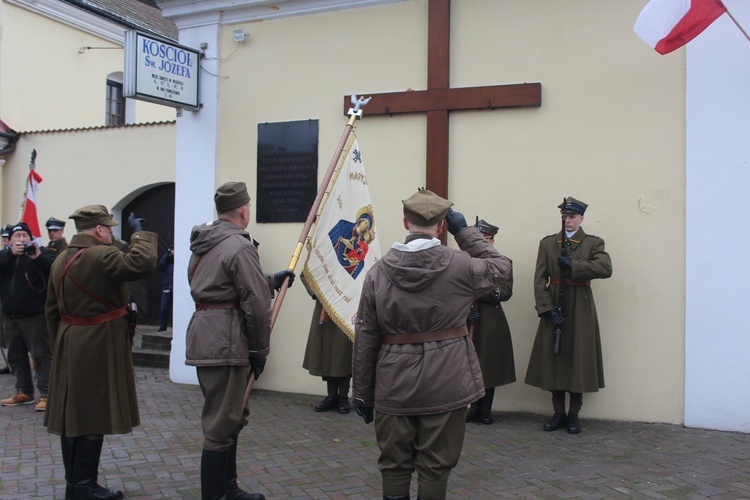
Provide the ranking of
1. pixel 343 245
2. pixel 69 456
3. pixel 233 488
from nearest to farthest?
pixel 233 488
pixel 69 456
pixel 343 245

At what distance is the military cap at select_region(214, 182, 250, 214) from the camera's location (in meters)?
4.48

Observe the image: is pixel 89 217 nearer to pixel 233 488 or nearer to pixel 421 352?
pixel 233 488

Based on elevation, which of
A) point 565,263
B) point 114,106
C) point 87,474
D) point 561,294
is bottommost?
point 87,474

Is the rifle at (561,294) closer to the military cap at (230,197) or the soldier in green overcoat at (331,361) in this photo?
the soldier in green overcoat at (331,361)

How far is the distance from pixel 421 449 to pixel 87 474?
7.64ft

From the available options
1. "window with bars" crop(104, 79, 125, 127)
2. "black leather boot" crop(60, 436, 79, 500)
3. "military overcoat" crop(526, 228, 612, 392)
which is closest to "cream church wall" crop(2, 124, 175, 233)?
"window with bars" crop(104, 79, 125, 127)

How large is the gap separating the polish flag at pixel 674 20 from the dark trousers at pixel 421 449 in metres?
3.63

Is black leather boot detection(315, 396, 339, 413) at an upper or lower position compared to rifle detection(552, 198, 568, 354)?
lower

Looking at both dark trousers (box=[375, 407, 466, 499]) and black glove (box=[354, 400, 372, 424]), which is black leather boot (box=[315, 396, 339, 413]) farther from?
dark trousers (box=[375, 407, 466, 499])

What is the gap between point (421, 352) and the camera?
3766 millimetres

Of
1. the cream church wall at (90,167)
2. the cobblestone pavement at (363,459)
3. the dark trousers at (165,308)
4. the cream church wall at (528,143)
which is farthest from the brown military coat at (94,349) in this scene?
the cream church wall at (90,167)

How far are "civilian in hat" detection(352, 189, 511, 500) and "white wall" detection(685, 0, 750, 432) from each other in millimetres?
3299

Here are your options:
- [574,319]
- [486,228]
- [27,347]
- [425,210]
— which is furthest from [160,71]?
[425,210]

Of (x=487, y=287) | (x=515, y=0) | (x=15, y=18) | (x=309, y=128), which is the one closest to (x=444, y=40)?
(x=515, y=0)
